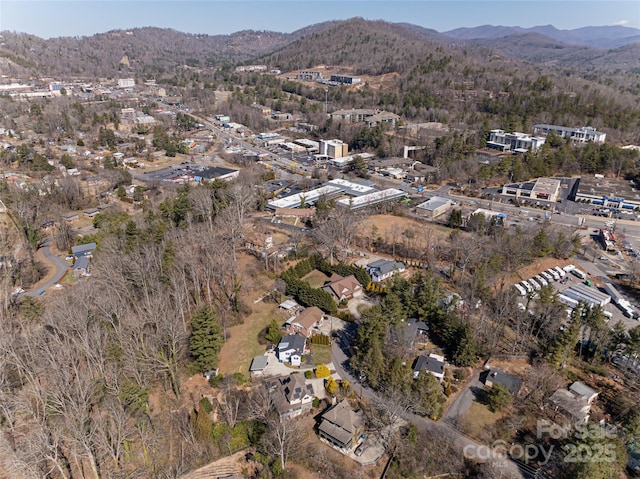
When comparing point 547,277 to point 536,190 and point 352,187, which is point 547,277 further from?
point 352,187

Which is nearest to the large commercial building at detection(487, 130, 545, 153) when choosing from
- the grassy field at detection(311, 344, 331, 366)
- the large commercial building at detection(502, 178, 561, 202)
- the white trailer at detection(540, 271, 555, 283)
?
the large commercial building at detection(502, 178, 561, 202)

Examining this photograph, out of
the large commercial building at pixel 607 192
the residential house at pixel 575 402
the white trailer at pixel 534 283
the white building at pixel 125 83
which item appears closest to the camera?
the residential house at pixel 575 402

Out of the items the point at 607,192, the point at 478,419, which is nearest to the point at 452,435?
the point at 478,419

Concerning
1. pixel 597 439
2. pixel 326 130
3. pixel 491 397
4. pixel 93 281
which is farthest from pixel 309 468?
pixel 326 130

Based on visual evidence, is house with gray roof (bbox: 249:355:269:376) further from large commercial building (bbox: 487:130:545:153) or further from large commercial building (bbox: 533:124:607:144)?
large commercial building (bbox: 533:124:607:144)

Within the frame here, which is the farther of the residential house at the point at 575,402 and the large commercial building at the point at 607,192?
the large commercial building at the point at 607,192

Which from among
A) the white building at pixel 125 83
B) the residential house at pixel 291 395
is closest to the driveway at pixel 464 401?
the residential house at pixel 291 395

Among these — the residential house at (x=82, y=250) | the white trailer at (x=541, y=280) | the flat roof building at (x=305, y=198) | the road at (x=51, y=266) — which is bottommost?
the road at (x=51, y=266)

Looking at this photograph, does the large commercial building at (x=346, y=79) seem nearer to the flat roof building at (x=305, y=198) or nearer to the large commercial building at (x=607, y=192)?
the large commercial building at (x=607, y=192)
